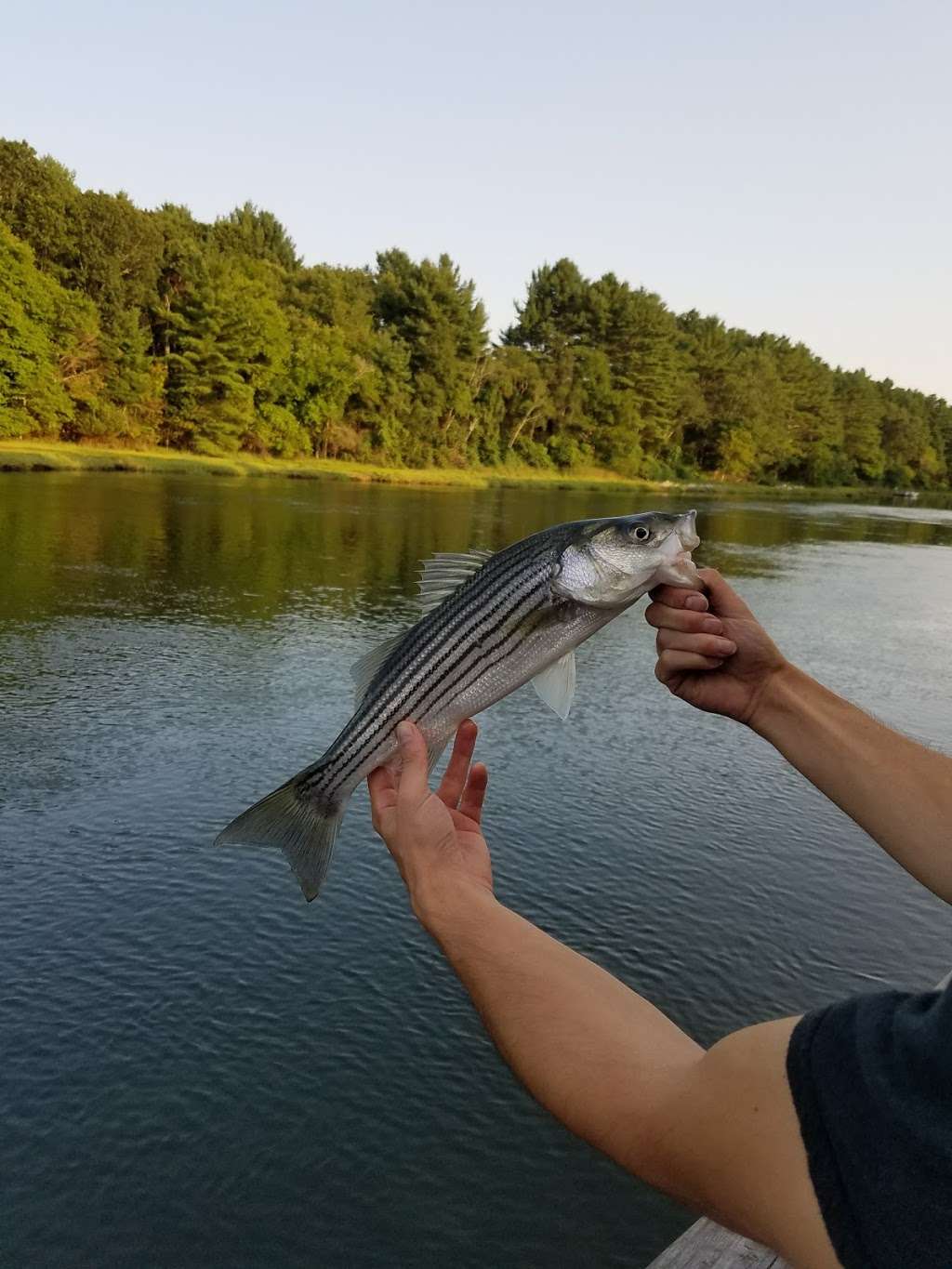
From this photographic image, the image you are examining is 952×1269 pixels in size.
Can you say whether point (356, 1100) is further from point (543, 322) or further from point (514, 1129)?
point (543, 322)

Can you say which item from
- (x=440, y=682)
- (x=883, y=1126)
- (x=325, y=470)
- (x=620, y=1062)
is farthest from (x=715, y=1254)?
(x=325, y=470)

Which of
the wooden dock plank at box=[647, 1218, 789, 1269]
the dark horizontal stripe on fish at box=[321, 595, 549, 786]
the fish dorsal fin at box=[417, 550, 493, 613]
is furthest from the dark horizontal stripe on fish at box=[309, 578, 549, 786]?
the wooden dock plank at box=[647, 1218, 789, 1269]

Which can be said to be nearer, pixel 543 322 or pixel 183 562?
pixel 183 562

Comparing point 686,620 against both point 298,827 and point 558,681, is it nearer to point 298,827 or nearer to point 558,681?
point 558,681

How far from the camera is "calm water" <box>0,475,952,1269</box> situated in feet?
20.1

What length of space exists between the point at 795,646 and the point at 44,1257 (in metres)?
20.6

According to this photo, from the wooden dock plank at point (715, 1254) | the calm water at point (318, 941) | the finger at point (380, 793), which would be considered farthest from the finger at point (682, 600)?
the calm water at point (318, 941)

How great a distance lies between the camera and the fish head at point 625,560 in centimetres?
317

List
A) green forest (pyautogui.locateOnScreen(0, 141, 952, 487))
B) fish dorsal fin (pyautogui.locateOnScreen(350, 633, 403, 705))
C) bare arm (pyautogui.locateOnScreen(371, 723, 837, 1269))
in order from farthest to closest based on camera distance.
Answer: green forest (pyautogui.locateOnScreen(0, 141, 952, 487)) → fish dorsal fin (pyautogui.locateOnScreen(350, 633, 403, 705)) → bare arm (pyautogui.locateOnScreen(371, 723, 837, 1269))

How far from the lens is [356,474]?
6625 centimetres

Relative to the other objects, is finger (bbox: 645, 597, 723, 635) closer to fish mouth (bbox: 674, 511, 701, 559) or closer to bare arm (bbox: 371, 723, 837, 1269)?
fish mouth (bbox: 674, 511, 701, 559)

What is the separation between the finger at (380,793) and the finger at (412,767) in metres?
0.14

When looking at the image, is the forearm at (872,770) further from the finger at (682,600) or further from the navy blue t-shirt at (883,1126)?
the navy blue t-shirt at (883,1126)

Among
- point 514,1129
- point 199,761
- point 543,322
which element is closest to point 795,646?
point 199,761
